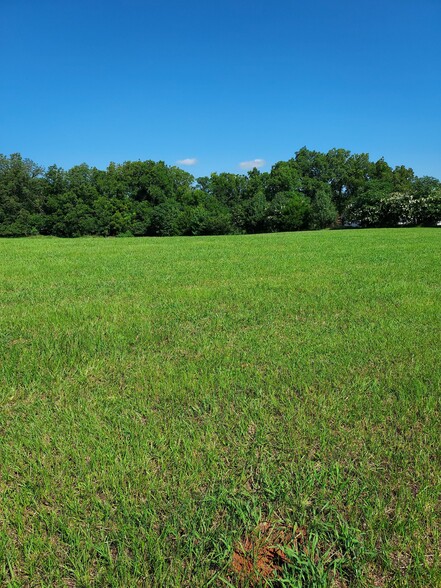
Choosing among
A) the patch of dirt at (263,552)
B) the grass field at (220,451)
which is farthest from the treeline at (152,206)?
the patch of dirt at (263,552)

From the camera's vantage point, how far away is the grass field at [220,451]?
1.53 metres

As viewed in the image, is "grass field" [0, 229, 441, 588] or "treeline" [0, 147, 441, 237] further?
"treeline" [0, 147, 441, 237]

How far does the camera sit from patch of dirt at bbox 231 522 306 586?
4.85ft

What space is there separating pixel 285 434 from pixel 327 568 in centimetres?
88

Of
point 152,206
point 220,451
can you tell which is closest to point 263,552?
point 220,451

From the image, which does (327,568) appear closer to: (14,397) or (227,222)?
(14,397)

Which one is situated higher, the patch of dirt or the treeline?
the treeline

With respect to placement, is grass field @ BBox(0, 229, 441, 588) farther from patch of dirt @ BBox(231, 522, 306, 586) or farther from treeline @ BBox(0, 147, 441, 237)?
treeline @ BBox(0, 147, 441, 237)

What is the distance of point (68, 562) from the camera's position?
1.53 metres

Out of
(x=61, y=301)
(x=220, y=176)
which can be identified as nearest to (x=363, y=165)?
(x=220, y=176)

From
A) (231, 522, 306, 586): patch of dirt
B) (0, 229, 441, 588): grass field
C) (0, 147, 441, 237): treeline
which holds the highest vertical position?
(0, 147, 441, 237): treeline

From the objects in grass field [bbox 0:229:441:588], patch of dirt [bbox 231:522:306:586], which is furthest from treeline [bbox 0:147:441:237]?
patch of dirt [bbox 231:522:306:586]

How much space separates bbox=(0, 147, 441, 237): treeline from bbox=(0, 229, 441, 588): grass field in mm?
46271

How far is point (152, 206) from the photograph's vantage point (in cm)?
5791
